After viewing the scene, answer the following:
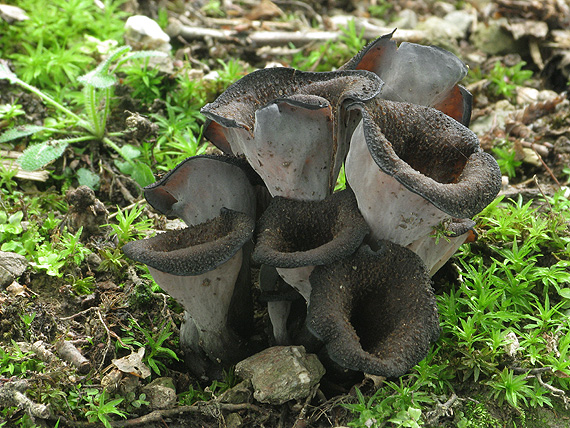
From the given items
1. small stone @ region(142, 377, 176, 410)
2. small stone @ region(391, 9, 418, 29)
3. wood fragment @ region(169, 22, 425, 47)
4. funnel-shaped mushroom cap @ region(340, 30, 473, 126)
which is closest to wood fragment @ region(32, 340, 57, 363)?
small stone @ region(142, 377, 176, 410)

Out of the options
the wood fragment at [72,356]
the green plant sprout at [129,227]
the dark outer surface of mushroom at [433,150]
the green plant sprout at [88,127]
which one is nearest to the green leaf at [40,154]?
the green plant sprout at [88,127]

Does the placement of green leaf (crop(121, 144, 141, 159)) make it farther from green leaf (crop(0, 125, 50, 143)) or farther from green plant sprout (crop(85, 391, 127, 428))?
green plant sprout (crop(85, 391, 127, 428))

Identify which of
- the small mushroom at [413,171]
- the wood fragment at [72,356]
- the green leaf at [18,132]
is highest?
the small mushroom at [413,171]

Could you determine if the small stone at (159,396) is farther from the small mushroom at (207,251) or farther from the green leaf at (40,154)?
the green leaf at (40,154)

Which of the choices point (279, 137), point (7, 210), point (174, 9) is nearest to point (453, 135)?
point (279, 137)

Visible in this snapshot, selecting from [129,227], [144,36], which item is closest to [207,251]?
[129,227]
